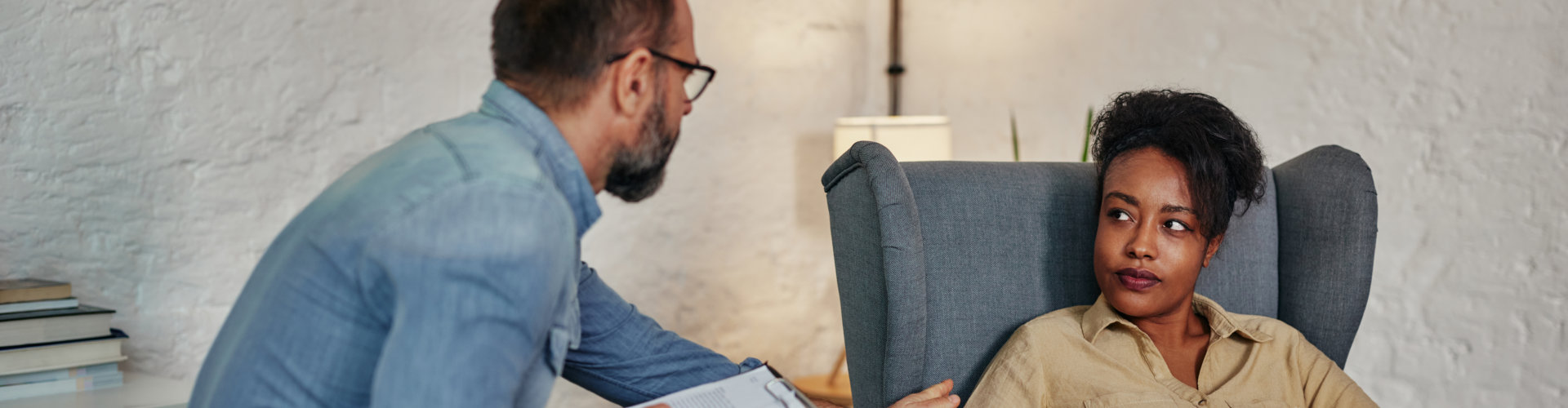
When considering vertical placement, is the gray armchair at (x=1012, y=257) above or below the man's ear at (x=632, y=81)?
below

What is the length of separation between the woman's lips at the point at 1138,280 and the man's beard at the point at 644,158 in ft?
2.36

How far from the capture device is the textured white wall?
5.94 ft

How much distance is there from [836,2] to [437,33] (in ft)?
4.71

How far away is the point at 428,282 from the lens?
0.62 meters

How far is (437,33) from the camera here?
95.3 inches

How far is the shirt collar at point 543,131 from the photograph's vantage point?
80 centimetres

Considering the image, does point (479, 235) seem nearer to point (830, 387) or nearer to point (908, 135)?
point (908, 135)

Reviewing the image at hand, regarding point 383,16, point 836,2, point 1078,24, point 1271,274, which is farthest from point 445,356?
point 836,2

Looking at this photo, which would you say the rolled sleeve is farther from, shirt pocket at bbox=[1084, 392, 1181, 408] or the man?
shirt pocket at bbox=[1084, 392, 1181, 408]

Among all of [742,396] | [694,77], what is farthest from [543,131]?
[742,396]

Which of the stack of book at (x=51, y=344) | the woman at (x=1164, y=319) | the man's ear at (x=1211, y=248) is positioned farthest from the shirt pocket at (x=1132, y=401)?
the stack of book at (x=51, y=344)

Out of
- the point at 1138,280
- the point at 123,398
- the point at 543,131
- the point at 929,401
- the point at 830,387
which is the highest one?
the point at 543,131

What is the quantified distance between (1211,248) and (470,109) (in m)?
1.87

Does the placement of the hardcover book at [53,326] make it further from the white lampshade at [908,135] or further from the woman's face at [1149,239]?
the white lampshade at [908,135]
